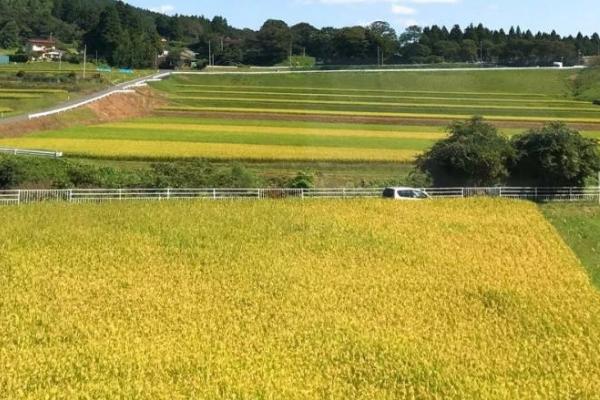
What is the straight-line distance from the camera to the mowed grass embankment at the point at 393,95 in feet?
170

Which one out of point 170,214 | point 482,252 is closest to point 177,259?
point 170,214

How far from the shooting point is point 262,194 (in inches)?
989

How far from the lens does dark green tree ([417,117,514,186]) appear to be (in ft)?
84.7

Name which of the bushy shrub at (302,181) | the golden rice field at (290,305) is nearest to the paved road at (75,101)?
the bushy shrub at (302,181)

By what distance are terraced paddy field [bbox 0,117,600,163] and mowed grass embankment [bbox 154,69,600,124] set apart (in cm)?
625

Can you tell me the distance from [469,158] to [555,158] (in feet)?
9.55

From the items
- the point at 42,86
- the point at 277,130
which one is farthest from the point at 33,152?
the point at 42,86

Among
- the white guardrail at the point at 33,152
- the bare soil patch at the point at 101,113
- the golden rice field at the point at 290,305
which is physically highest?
the bare soil patch at the point at 101,113

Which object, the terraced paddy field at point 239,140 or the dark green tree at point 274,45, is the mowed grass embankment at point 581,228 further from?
the dark green tree at point 274,45

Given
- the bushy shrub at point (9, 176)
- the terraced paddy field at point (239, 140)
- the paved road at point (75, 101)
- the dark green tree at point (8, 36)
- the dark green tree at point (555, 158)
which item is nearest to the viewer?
the dark green tree at point (555, 158)

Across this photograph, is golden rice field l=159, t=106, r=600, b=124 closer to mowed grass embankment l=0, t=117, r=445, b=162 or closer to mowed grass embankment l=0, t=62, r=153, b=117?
mowed grass embankment l=0, t=117, r=445, b=162

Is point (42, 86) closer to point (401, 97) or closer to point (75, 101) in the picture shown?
point (75, 101)

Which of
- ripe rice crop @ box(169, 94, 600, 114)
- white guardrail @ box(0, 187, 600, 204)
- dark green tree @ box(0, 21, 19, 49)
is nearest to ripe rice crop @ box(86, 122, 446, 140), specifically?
ripe rice crop @ box(169, 94, 600, 114)

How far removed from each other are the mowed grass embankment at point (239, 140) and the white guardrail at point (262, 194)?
19.6 feet
